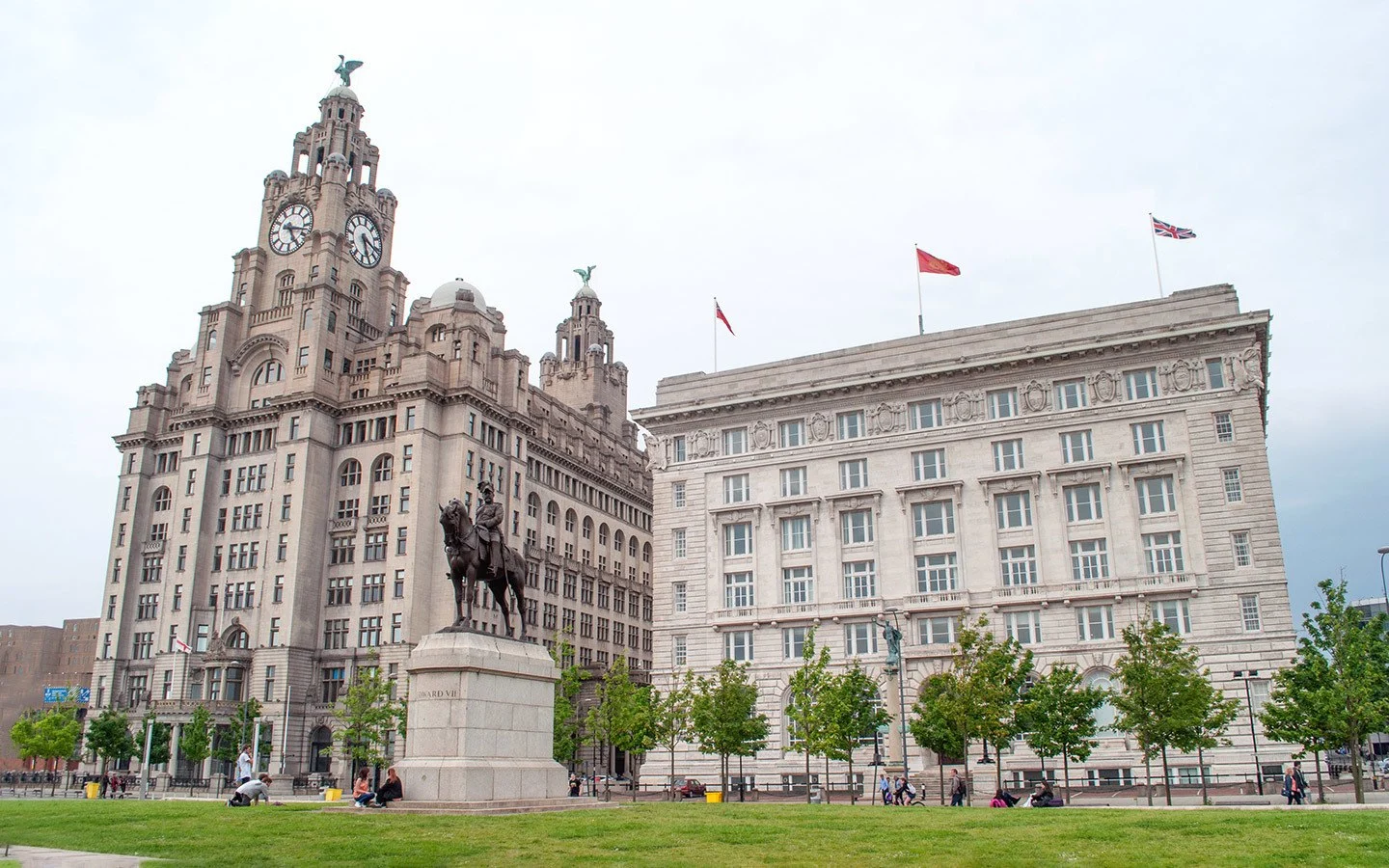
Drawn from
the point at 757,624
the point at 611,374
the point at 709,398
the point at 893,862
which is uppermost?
the point at 611,374

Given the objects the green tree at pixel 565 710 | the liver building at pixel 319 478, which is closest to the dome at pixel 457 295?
the liver building at pixel 319 478

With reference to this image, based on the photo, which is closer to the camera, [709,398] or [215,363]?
[709,398]

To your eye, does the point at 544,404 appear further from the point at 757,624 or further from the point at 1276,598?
the point at 1276,598

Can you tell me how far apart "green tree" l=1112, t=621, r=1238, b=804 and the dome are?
Answer: 228 feet

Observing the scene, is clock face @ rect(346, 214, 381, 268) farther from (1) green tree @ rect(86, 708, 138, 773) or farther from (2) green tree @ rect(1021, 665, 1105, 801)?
(2) green tree @ rect(1021, 665, 1105, 801)

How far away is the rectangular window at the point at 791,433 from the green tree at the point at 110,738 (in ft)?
193

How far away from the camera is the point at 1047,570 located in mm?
62594

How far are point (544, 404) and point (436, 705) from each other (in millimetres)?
85302

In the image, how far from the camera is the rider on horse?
99.6ft

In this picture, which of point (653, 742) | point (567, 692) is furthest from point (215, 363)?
point (653, 742)

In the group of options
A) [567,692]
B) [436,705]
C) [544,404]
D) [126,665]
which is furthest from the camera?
[544,404]

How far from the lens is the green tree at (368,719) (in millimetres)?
75750

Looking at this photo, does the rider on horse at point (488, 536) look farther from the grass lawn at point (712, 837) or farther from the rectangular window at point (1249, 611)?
the rectangular window at point (1249, 611)

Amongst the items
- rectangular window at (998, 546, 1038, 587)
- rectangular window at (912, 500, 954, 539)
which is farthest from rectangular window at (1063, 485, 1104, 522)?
rectangular window at (912, 500, 954, 539)
